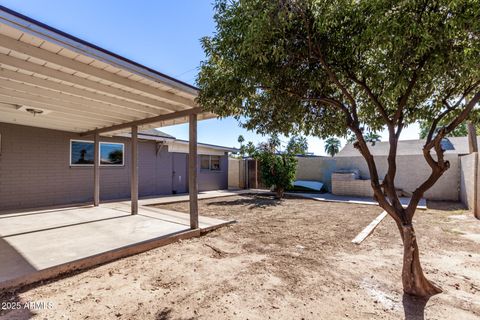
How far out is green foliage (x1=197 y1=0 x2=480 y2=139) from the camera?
2154 mm

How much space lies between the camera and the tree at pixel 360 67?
2.16 m

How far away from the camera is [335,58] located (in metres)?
2.84

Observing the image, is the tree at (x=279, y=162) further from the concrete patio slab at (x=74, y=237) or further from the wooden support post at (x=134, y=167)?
the wooden support post at (x=134, y=167)

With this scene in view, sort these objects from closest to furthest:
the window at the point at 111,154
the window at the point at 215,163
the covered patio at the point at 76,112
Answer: the covered patio at the point at 76,112 → the window at the point at 111,154 → the window at the point at 215,163

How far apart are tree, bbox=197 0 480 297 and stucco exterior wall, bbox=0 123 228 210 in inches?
290

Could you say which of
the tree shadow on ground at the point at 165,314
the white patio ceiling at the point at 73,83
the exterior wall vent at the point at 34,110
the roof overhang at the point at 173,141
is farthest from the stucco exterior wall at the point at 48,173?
the tree shadow on ground at the point at 165,314

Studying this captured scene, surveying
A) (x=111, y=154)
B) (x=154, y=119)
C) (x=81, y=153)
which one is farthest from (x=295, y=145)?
(x=81, y=153)

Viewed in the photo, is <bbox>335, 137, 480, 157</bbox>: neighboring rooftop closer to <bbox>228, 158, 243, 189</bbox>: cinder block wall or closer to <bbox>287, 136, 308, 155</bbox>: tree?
<bbox>287, 136, 308, 155</bbox>: tree

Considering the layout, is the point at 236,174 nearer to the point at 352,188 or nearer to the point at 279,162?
the point at 279,162

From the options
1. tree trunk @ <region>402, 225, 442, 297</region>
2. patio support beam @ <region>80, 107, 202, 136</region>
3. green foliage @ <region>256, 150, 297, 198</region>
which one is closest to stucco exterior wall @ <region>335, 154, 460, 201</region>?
green foliage @ <region>256, 150, 297, 198</region>

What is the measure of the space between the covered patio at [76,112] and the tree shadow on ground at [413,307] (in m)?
3.60

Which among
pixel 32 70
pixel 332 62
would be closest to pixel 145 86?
pixel 32 70

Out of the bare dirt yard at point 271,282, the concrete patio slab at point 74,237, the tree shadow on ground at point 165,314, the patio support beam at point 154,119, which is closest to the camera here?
the tree shadow on ground at point 165,314

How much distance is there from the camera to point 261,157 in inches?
465
